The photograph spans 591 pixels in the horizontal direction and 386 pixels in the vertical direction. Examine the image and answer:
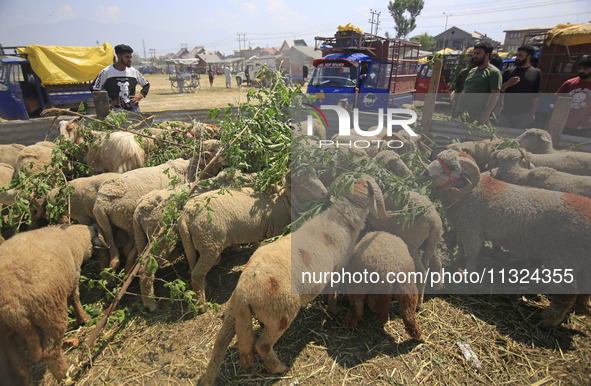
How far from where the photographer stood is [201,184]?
4164 millimetres

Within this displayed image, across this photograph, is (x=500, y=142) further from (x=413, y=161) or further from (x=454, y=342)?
(x=454, y=342)

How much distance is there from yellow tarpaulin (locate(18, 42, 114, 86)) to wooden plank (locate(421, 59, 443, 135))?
13.0 meters

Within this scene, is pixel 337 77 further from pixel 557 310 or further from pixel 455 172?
pixel 557 310

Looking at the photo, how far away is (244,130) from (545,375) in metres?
4.39

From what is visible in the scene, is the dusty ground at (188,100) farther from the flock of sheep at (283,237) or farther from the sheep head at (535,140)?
the sheep head at (535,140)

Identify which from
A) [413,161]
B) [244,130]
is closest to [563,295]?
[413,161]

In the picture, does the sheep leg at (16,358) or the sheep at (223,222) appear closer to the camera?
the sheep leg at (16,358)

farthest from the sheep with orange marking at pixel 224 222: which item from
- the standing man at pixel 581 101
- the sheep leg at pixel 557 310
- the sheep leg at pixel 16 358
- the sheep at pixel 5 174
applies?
the standing man at pixel 581 101

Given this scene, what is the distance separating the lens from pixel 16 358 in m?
2.66

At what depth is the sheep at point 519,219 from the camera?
3.29 metres

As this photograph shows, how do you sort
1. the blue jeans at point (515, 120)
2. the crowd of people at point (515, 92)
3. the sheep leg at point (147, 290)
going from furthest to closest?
the blue jeans at point (515, 120) → the crowd of people at point (515, 92) → the sheep leg at point (147, 290)

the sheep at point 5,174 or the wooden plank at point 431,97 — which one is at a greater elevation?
the wooden plank at point 431,97

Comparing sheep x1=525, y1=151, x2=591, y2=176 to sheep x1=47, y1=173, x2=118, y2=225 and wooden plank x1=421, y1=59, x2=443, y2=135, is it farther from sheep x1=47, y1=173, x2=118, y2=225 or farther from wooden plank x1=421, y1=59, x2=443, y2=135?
sheep x1=47, y1=173, x2=118, y2=225

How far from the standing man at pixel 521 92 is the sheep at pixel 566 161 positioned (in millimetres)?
1761
